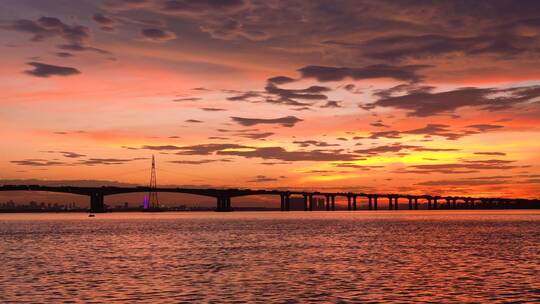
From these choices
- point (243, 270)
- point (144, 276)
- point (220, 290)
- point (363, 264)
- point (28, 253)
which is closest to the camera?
point (220, 290)

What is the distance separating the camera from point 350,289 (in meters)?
41.0

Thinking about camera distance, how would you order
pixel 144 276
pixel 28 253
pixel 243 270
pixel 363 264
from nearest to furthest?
pixel 144 276
pixel 243 270
pixel 363 264
pixel 28 253

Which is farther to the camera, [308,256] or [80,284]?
[308,256]

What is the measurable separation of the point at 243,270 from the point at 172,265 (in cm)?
789

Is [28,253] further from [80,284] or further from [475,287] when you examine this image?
[475,287]

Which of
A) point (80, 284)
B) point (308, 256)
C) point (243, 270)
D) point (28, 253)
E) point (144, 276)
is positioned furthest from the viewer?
point (28, 253)

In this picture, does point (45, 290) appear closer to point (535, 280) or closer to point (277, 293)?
point (277, 293)

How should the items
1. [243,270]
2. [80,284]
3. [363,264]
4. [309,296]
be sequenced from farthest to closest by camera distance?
[363,264], [243,270], [80,284], [309,296]

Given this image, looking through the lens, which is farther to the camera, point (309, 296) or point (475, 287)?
point (475, 287)

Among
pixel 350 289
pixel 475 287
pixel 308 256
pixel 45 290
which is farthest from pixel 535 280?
pixel 45 290

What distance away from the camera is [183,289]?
41.5m

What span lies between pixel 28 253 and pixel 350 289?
4544 centimetres

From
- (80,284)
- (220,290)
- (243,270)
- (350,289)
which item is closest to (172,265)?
(243,270)

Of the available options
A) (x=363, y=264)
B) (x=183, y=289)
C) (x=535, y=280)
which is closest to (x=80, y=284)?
(x=183, y=289)
